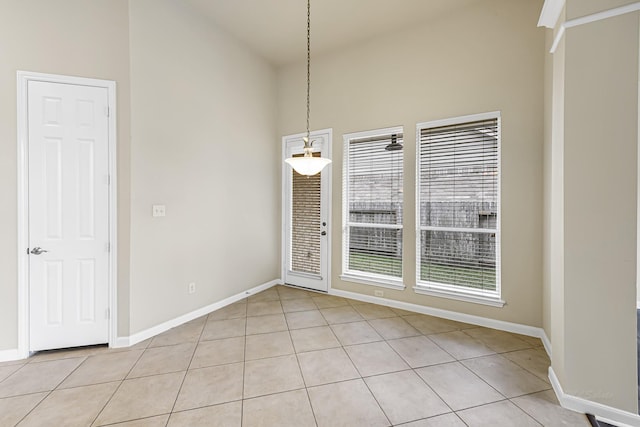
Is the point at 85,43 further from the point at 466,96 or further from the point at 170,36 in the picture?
the point at 466,96

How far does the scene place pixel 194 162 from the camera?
324cm

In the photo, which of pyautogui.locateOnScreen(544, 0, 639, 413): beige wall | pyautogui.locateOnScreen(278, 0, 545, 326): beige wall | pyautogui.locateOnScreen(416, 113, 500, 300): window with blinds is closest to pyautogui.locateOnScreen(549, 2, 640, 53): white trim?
pyautogui.locateOnScreen(544, 0, 639, 413): beige wall

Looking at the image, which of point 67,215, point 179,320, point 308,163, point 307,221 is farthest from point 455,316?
point 67,215

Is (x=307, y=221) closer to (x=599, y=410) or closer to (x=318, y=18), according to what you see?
(x=318, y=18)

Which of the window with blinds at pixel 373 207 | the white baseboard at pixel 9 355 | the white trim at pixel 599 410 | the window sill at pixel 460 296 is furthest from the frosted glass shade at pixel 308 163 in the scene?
the white baseboard at pixel 9 355

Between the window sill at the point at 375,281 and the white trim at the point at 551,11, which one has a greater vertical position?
the white trim at the point at 551,11

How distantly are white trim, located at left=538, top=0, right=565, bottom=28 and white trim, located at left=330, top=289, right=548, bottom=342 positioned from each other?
9.04ft

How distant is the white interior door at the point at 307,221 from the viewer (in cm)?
411

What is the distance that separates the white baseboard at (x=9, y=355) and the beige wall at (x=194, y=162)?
88 cm

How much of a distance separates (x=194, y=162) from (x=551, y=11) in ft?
11.7

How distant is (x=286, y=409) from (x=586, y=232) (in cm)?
229

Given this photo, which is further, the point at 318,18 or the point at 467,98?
the point at 318,18

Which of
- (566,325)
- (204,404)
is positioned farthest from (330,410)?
(566,325)

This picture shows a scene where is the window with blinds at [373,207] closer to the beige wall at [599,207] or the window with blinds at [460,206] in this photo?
the window with blinds at [460,206]
